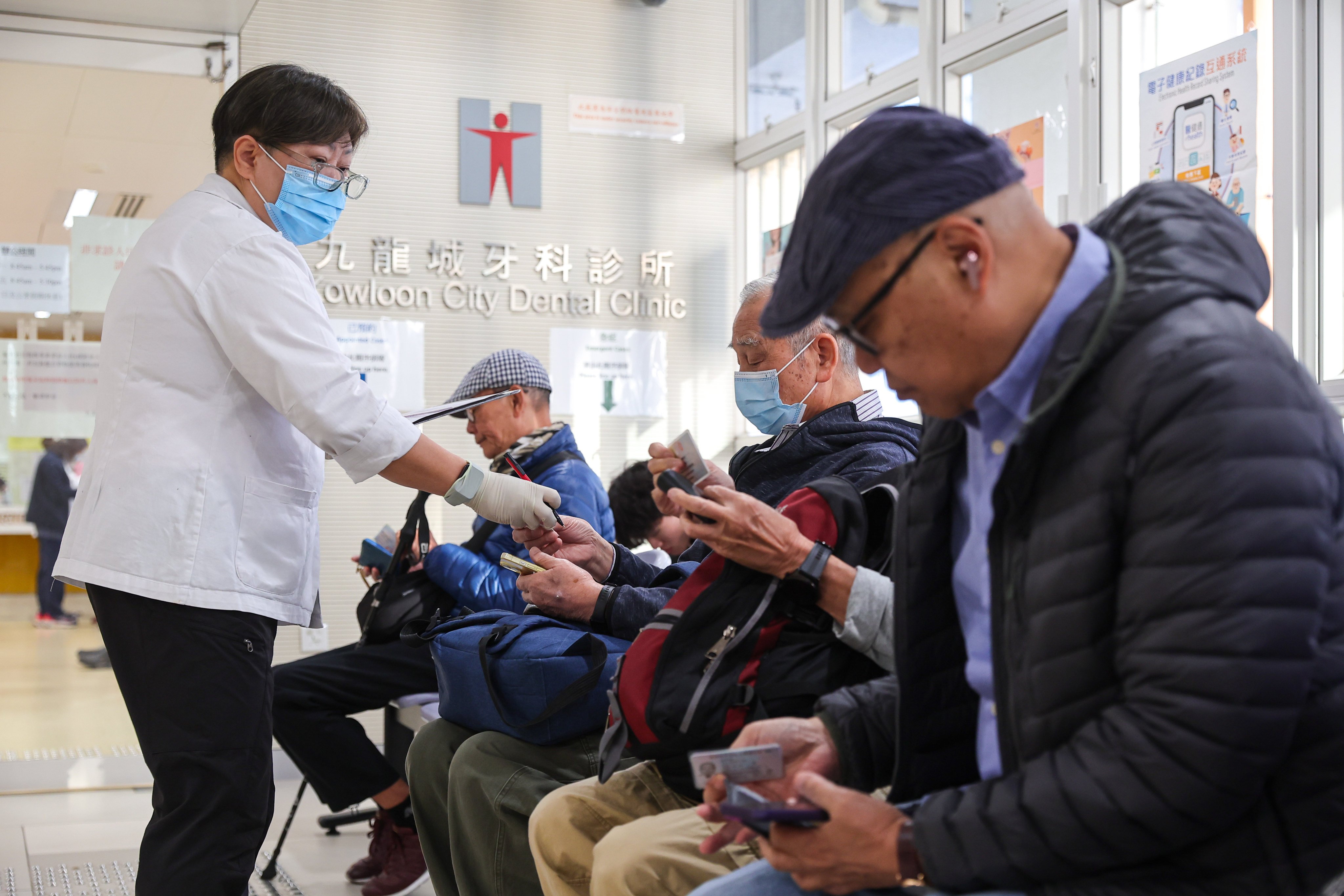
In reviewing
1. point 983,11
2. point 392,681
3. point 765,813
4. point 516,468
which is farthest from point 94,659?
point 765,813

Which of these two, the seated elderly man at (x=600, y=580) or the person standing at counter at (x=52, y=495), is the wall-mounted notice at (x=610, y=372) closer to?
the person standing at counter at (x=52, y=495)

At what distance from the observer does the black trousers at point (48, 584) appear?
4918 millimetres

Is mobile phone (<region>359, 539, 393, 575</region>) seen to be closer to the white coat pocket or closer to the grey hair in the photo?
the white coat pocket

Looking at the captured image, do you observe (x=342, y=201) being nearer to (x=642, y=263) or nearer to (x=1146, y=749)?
(x=1146, y=749)

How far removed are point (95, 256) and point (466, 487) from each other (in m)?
3.15

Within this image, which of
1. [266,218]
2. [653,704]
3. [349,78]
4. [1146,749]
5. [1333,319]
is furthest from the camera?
[349,78]

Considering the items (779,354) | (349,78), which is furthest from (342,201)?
(349,78)

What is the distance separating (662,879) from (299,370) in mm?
1046

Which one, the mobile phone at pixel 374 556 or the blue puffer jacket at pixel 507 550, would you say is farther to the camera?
the mobile phone at pixel 374 556

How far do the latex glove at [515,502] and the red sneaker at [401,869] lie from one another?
1.29 metres

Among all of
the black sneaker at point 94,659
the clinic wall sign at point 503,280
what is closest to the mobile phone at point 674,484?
the clinic wall sign at point 503,280

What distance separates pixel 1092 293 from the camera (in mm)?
1088

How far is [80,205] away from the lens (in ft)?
15.2

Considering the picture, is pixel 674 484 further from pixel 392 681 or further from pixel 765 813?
pixel 392 681
